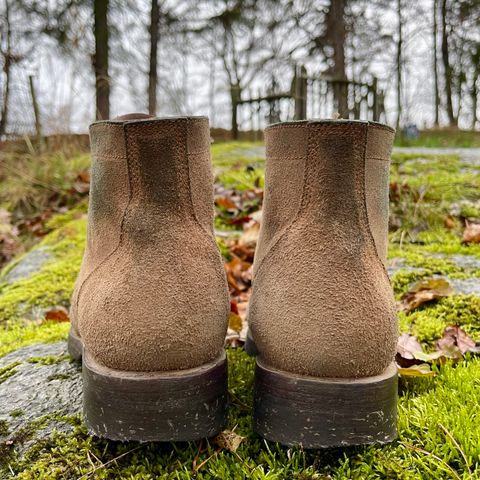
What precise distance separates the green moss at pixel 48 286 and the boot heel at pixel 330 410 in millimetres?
1476

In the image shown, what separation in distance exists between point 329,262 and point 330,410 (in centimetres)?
26

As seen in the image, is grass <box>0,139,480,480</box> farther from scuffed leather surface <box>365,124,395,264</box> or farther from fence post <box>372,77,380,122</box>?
fence post <box>372,77,380,122</box>

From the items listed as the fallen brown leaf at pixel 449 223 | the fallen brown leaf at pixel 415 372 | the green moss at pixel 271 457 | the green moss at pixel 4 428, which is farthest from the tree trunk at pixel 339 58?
the green moss at pixel 4 428

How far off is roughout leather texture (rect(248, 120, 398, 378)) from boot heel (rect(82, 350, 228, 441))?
15 centimetres

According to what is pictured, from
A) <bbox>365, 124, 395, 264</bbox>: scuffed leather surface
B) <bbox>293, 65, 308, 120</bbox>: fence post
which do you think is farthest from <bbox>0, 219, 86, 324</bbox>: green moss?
<bbox>293, 65, 308, 120</bbox>: fence post

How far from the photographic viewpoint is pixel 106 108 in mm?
8773

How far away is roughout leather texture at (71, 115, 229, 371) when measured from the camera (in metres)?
0.92

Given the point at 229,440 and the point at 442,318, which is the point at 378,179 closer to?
the point at 229,440

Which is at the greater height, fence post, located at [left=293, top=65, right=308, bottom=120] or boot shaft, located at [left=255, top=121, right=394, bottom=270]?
fence post, located at [left=293, top=65, right=308, bottom=120]

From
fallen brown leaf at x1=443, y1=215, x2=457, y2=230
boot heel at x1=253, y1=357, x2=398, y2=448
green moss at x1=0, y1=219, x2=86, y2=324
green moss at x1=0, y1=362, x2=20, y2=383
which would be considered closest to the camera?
boot heel at x1=253, y1=357, x2=398, y2=448

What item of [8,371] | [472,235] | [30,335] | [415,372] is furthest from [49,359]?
[472,235]

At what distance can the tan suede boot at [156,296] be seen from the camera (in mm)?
899

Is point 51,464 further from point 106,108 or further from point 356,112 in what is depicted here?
point 356,112

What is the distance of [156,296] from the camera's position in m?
0.93
